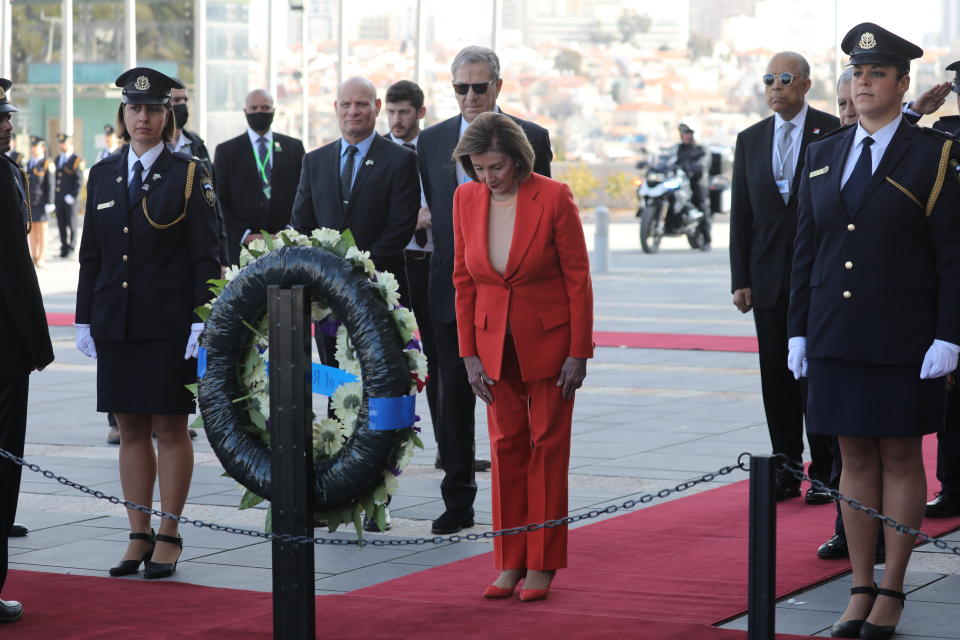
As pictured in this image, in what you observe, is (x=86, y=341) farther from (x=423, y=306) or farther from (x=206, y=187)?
(x=423, y=306)

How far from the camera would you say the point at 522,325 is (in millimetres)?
5215

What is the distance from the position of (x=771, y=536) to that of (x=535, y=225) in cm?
163

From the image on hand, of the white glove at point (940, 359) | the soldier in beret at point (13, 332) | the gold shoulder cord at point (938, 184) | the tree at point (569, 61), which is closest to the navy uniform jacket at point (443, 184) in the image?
the soldier in beret at point (13, 332)

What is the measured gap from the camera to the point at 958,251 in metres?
4.62

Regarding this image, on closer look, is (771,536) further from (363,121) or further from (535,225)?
(363,121)

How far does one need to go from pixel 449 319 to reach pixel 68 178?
17.6m

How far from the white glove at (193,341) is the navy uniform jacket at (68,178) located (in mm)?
17863

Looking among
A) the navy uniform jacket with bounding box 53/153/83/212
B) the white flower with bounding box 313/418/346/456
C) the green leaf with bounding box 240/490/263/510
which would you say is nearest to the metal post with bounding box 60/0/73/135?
the navy uniform jacket with bounding box 53/153/83/212

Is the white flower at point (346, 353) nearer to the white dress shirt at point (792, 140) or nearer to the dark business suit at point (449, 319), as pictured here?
the dark business suit at point (449, 319)

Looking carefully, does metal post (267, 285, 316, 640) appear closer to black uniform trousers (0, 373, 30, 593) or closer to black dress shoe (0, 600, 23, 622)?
black dress shoe (0, 600, 23, 622)

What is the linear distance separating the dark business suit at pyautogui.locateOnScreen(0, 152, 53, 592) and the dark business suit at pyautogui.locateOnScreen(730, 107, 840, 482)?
3.07 m

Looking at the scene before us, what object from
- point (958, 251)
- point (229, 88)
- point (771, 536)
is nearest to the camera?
point (771, 536)

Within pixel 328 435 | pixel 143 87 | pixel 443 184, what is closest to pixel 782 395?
pixel 443 184

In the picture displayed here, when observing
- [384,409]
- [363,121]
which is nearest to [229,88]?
[363,121]
